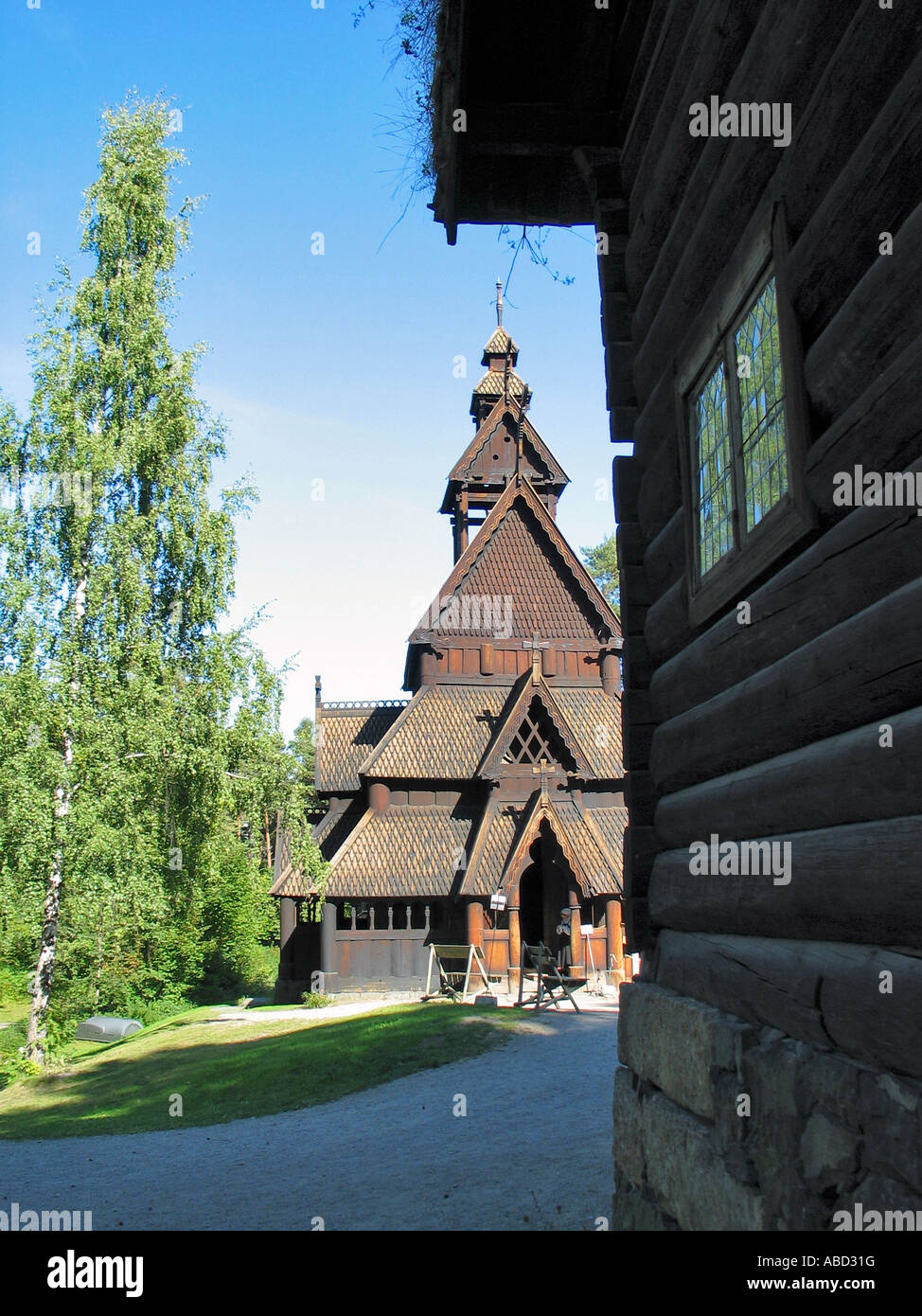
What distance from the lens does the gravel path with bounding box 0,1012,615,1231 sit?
788 centimetres

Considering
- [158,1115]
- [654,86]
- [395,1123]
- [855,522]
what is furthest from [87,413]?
[855,522]

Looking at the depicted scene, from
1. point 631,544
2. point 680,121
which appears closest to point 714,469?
point 631,544

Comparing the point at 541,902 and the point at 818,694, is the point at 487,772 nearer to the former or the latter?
the point at 541,902

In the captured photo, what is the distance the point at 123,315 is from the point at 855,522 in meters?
21.2

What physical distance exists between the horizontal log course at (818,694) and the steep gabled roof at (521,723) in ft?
61.1

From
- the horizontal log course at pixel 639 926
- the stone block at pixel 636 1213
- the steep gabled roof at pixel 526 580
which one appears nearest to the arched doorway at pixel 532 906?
the steep gabled roof at pixel 526 580

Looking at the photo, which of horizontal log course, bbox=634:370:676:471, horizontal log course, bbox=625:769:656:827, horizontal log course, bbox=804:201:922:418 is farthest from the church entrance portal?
horizontal log course, bbox=804:201:922:418

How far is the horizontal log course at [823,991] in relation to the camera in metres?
2.75

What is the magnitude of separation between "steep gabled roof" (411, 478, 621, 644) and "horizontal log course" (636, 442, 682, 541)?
69.9ft

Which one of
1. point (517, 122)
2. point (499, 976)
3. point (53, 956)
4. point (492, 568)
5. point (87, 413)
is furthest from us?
point (492, 568)

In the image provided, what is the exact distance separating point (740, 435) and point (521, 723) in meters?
19.8

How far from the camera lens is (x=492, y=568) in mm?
27812

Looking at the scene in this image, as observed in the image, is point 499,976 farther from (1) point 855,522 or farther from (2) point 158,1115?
(1) point 855,522

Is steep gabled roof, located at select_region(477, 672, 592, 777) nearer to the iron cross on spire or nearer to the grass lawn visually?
the iron cross on spire
